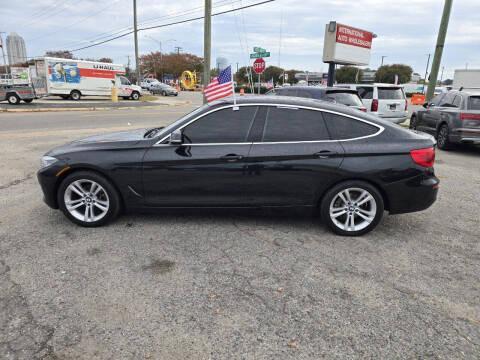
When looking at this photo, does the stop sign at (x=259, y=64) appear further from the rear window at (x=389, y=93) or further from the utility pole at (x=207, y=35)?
the rear window at (x=389, y=93)

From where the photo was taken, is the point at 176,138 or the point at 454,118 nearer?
the point at 176,138

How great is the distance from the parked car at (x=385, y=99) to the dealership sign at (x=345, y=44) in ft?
21.1

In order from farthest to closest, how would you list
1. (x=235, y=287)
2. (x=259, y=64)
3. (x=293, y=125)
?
(x=259, y=64), (x=293, y=125), (x=235, y=287)

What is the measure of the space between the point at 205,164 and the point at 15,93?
2370cm

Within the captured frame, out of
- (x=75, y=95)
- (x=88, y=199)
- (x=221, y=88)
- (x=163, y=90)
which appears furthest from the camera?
(x=163, y=90)

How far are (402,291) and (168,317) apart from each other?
1991mm

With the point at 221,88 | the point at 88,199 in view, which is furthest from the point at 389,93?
the point at 88,199

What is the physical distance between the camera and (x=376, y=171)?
13.9 feet

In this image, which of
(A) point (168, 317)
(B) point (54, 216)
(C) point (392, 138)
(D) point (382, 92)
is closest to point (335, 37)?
(D) point (382, 92)

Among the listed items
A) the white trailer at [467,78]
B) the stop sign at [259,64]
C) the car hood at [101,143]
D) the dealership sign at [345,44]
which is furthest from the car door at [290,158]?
the white trailer at [467,78]

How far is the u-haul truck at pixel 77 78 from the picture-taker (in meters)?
27.8

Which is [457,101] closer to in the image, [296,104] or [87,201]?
[296,104]

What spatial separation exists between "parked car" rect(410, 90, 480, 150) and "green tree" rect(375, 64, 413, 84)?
279 ft

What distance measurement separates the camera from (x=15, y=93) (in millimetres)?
23219
